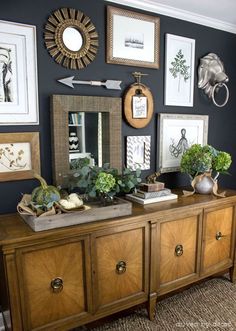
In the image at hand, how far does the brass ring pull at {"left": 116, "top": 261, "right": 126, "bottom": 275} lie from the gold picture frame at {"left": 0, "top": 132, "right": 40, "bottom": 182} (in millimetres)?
822

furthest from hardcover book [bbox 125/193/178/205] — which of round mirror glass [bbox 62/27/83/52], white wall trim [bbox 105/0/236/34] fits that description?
white wall trim [bbox 105/0/236/34]

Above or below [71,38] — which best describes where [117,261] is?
below

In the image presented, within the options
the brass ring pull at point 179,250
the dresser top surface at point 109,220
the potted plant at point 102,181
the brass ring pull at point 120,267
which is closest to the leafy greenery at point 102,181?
the potted plant at point 102,181

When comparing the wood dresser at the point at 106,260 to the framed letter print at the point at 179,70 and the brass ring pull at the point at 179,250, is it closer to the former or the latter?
the brass ring pull at the point at 179,250

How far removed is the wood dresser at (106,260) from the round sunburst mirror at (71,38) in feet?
3.62

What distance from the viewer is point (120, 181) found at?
1.77 metres

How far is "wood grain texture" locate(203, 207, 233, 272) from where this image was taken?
2137 mm

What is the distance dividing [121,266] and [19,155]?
985 mm

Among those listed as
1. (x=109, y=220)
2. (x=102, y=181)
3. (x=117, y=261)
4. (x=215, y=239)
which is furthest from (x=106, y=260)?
(x=215, y=239)

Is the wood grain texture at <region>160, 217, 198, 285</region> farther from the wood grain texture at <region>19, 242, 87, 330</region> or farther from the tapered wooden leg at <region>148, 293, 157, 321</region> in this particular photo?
the wood grain texture at <region>19, 242, 87, 330</region>

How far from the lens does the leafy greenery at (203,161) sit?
7.20ft

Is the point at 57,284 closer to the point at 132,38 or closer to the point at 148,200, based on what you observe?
the point at 148,200

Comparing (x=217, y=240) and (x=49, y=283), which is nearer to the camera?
(x=49, y=283)

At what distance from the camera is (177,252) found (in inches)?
78.3
